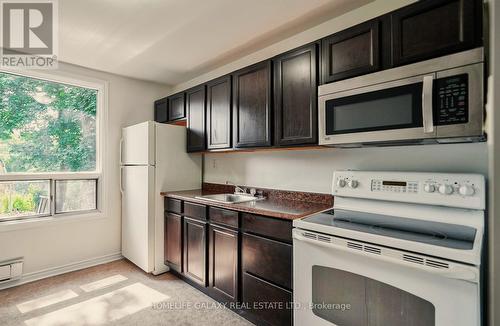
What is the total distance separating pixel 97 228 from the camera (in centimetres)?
328

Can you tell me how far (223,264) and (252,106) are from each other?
144 cm

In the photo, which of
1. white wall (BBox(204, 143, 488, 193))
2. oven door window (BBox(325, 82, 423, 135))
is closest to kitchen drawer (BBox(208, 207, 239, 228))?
white wall (BBox(204, 143, 488, 193))

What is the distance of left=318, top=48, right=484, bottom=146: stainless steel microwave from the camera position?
1.24m

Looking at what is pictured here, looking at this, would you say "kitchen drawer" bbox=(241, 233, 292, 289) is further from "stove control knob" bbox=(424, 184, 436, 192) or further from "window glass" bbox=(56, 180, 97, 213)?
"window glass" bbox=(56, 180, 97, 213)

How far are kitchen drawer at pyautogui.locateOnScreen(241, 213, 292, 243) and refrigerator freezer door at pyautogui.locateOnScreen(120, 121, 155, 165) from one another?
1.45 meters

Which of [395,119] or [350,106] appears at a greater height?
[350,106]

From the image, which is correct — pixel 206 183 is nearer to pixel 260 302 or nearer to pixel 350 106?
pixel 260 302

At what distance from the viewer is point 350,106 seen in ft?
5.41

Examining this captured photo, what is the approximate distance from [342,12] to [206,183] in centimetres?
238

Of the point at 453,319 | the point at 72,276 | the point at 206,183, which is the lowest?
the point at 72,276

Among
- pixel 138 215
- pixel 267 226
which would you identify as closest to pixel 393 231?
pixel 267 226

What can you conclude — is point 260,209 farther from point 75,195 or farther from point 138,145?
point 75,195

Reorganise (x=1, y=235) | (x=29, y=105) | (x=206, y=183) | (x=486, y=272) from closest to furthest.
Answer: (x=486, y=272), (x=1, y=235), (x=29, y=105), (x=206, y=183)

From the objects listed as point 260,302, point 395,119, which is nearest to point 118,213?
point 260,302
